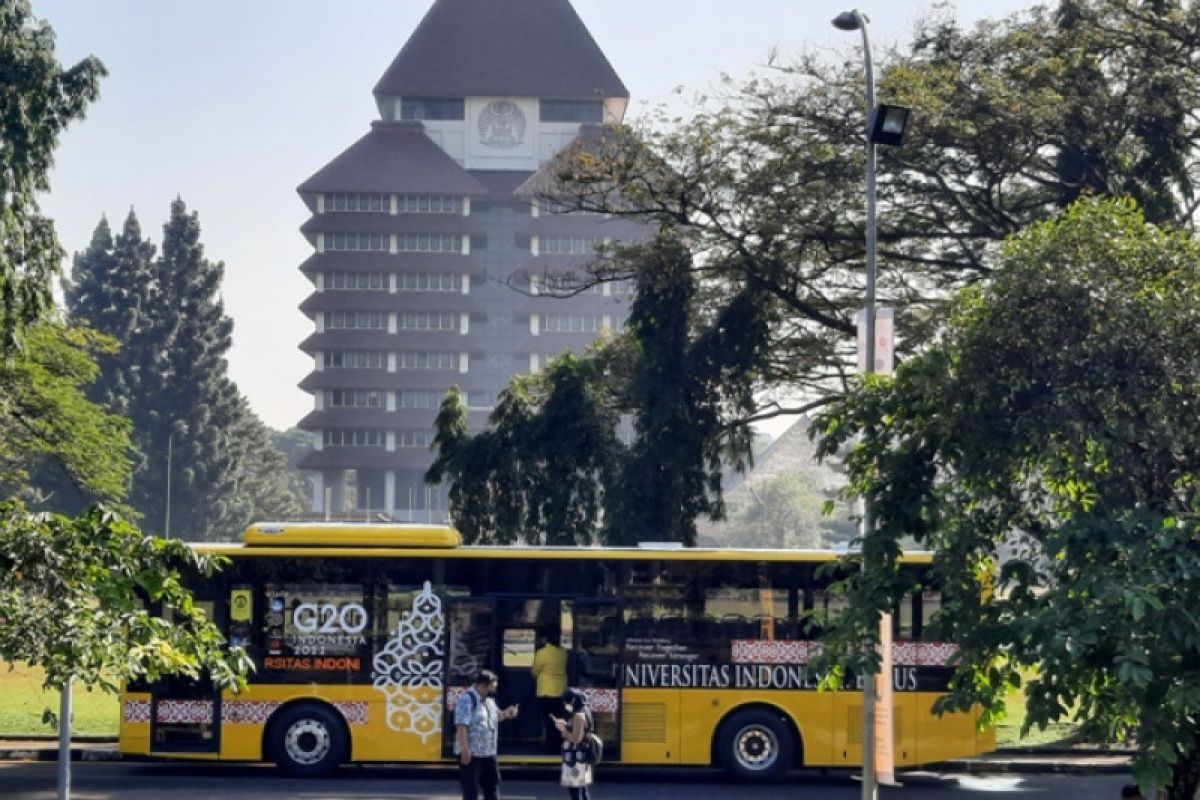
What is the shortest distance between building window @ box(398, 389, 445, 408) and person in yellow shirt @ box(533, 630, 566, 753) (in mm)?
106736

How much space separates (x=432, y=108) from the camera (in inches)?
5507

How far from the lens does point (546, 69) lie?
14038 cm

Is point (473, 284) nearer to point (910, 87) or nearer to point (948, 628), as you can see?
point (910, 87)

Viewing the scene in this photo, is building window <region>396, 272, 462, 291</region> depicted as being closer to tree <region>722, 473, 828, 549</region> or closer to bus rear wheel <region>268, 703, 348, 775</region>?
tree <region>722, 473, 828, 549</region>

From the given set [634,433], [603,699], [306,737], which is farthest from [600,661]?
[634,433]

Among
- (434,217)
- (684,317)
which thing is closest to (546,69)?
(434,217)

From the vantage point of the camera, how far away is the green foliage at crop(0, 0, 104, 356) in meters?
23.5

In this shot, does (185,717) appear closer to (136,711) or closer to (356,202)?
(136,711)

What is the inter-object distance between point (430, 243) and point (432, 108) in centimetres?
1557

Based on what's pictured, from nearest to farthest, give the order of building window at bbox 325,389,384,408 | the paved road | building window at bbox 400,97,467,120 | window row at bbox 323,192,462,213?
the paved road, window row at bbox 323,192,462,213, building window at bbox 325,389,384,408, building window at bbox 400,97,467,120

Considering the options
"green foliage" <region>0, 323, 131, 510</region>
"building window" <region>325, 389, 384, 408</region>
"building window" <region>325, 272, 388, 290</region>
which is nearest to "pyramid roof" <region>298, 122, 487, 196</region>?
"building window" <region>325, 272, 388, 290</region>

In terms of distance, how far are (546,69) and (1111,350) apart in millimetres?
132024

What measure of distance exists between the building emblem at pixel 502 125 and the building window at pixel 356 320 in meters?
22.1

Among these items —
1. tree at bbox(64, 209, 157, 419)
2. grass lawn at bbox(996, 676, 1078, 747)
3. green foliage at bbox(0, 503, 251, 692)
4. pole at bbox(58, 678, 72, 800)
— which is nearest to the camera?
green foliage at bbox(0, 503, 251, 692)
